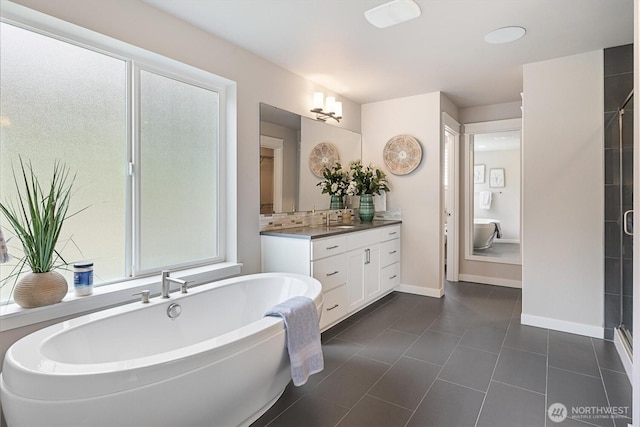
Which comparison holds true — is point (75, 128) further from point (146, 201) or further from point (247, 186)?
point (247, 186)

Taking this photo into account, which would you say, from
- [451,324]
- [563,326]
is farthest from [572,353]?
[451,324]

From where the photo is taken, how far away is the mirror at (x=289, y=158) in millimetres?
3010

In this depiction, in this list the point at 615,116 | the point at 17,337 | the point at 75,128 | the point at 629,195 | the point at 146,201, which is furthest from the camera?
Answer: the point at 615,116

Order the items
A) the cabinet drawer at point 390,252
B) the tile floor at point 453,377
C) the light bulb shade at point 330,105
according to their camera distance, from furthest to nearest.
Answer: the cabinet drawer at point 390,252
the light bulb shade at point 330,105
the tile floor at point 453,377

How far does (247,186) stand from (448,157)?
307cm

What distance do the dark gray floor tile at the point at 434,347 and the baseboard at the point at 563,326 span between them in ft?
2.73

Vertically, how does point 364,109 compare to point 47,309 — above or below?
above

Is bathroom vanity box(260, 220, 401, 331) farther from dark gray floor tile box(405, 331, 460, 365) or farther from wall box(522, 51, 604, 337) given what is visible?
wall box(522, 51, 604, 337)

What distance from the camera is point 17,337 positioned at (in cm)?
158

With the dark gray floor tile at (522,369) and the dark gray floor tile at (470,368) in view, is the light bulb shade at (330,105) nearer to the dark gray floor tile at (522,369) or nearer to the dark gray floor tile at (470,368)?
the dark gray floor tile at (470,368)

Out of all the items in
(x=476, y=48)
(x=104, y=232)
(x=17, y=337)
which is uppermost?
(x=476, y=48)

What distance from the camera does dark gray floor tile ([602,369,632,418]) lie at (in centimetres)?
190

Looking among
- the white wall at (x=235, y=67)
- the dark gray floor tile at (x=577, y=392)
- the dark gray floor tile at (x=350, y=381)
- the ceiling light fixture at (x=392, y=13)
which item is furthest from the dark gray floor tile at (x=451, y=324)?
the ceiling light fixture at (x=392, y=13)

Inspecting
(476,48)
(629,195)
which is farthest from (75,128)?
(629,195)
